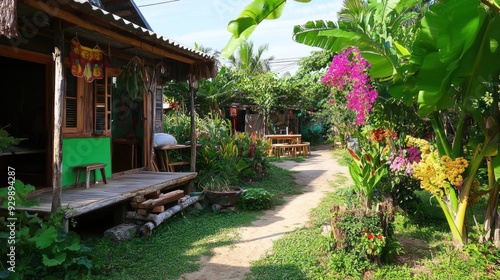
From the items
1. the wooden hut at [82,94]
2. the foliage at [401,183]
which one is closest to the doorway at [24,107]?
the wooden hut at [82,94]

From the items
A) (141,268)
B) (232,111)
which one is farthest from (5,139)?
(232,111)

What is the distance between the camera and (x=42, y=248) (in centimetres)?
362

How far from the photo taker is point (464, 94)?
150 inches

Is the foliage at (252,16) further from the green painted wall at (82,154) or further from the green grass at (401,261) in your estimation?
the green painted wall at (82,154)

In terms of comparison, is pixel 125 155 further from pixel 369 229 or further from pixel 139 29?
pixel 369 229

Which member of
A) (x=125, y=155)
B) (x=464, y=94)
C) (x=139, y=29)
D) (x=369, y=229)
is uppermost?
(x=139, y=29)

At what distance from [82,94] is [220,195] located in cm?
298

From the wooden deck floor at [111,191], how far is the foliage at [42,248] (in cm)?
25

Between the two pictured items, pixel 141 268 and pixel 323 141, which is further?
pixel 323 141

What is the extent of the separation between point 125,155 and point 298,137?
30.7ft

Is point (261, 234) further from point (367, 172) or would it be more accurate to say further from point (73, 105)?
point (73, 105)

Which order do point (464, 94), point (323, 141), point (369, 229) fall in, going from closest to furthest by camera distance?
point (464, 94) < point (369, 229) < point (323, 141)

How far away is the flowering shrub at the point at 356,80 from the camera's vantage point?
477 cm

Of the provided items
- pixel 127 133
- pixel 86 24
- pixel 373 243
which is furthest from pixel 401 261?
pixel 127 133
